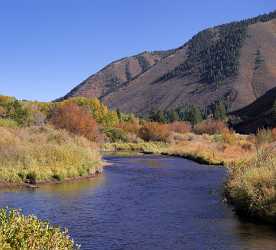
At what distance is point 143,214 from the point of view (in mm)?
28094

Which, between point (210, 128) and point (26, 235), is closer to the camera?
point (26, 235)

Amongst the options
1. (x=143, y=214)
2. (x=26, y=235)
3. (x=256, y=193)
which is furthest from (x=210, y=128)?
(x=26, y=235)

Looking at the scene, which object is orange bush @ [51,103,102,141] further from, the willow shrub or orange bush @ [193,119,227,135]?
the willow shrub

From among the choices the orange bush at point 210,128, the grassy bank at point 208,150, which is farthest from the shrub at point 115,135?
the orange bush at point 210,128

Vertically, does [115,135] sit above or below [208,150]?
above

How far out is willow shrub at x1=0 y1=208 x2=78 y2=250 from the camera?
1168 cm

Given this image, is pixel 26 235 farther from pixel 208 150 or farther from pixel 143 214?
pixel 208 150

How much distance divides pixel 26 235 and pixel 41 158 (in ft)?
106

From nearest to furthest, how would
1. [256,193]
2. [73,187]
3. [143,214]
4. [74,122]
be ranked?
[256,193], [143,214], [73,187], [74,122]

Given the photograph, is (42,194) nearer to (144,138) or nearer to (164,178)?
(164,178)

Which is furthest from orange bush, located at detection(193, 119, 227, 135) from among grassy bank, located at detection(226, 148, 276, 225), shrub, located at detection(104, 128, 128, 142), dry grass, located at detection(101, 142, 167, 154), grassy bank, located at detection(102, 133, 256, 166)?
grassy bank, located at detection(226, 148, 276, 225)

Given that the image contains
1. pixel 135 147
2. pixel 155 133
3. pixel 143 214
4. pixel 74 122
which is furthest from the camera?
pixel 155 133

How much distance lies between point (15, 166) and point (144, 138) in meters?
83.8

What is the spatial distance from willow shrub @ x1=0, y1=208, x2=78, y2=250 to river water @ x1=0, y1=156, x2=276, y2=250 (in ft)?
28.7
